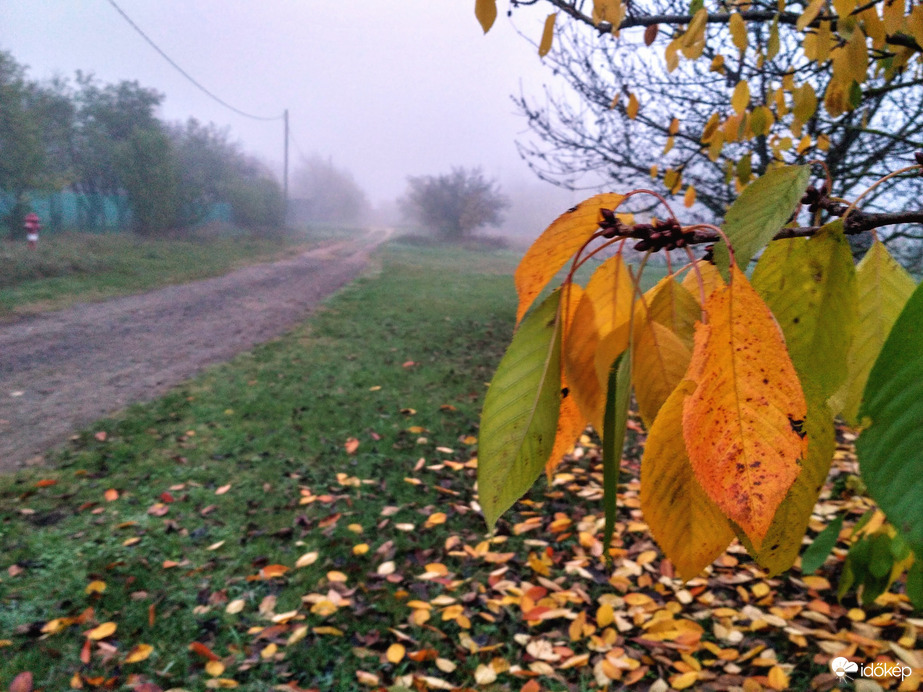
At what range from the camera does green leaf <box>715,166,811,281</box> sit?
0.37 metres

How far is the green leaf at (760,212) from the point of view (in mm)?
372

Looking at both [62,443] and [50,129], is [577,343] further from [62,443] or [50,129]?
[50,129]

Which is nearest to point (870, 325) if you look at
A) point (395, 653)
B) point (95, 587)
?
point (395, 653)

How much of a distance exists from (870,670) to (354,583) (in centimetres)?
204

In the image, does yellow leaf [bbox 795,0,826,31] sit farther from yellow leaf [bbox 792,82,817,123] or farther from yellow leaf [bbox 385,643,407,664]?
yellow leaf [bbox 385,643,407,664]

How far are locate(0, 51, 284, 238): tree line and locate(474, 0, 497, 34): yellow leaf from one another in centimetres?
1471

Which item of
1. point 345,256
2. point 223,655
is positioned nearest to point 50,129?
point 345,256

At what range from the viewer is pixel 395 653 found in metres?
2.21

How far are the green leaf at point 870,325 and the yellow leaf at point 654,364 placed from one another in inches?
6.5

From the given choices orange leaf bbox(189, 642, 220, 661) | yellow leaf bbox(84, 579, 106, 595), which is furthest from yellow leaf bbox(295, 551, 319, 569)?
yellow leaf bbox(84, 579, 106, 595)

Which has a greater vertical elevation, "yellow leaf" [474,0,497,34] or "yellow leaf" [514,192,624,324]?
"yellow leaf" [474,0,497,34]

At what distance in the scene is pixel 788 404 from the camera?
0.94 feet

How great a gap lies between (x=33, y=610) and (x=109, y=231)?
54.6 feet

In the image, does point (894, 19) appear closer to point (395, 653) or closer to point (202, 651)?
point (395, 653)
